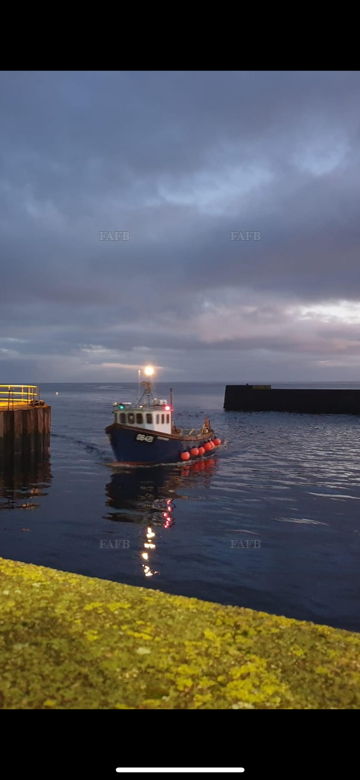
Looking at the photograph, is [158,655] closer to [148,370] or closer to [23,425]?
[23,425]

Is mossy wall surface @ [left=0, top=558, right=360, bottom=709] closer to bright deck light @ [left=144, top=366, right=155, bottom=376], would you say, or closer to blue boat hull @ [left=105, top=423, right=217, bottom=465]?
blue boat hull @ [left=105, top=423, right=217, bottom=465]

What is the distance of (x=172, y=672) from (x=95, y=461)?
1603 inches

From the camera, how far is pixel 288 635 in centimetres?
548

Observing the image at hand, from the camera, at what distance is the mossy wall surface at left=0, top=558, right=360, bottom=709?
424 cm

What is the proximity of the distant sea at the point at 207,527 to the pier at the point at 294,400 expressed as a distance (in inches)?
2697

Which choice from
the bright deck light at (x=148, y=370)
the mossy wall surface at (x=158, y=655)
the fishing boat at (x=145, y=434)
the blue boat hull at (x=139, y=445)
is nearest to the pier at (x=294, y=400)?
the fishing boat at (x=145, y=434)

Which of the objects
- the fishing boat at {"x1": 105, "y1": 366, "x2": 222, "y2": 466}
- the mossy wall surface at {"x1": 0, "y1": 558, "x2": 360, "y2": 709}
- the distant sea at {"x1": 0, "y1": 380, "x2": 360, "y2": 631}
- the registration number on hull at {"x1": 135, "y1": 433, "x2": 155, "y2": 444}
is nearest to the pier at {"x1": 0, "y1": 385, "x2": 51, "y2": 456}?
the distant sea at {"x1": 0, "y1": 380, "x2": 360, "y2": 631}

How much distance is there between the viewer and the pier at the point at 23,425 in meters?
34.8

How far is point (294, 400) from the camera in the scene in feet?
380
